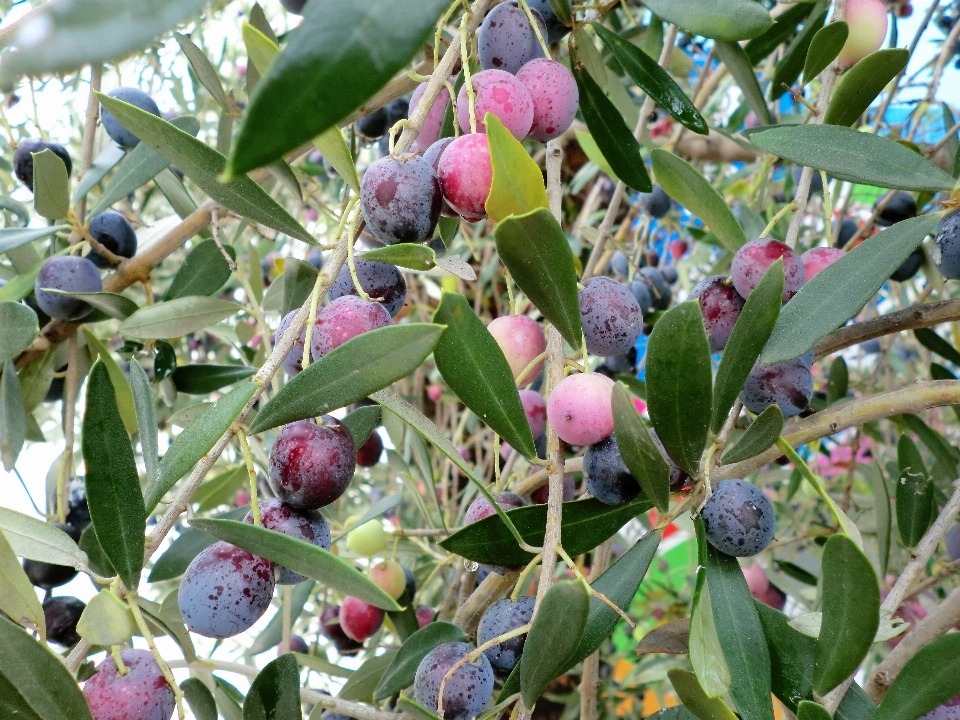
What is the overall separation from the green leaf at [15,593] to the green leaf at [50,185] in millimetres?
489

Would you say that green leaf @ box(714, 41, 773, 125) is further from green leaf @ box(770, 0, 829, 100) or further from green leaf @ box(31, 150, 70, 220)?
green leaf @ box(31, 150, 70, 220)

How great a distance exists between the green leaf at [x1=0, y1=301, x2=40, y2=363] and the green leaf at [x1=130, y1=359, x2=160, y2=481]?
22 cm

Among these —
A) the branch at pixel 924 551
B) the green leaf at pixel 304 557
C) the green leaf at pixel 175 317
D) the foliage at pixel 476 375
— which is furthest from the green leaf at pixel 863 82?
the green leaf at pixel 175 317

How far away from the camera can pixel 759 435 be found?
0.57m

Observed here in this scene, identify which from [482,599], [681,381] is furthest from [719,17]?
[482,599]

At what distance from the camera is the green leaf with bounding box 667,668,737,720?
1.64 ft

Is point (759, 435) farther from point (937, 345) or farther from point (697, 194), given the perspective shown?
point (937, 345)

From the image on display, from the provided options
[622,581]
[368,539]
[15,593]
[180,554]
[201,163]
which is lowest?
[368,539]

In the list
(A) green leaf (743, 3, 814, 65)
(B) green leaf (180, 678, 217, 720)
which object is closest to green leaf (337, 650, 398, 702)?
(B) green leaf (180, 678, 217, 720)

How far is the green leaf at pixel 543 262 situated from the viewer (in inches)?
19.5

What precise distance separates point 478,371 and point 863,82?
0.45m

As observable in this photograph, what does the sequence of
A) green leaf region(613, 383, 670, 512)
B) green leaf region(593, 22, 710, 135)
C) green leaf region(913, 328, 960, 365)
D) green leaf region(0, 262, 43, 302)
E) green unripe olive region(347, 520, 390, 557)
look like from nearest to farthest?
green leaf region(613, 383, 670, 512), green leaf region(593, 22, 710, 135), green leaf region(0, 262, 43, 302), green leaf region(913, 328, 960, 365), green unripe olive region(347, 520, 390, 557)

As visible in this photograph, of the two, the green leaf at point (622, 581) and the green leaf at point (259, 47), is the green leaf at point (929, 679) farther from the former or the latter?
the green leaf at point (259, 47)

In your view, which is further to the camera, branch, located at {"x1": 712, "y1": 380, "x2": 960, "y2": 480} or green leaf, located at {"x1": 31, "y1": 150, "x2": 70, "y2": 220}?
green leaf, located at {"x1": 31, "y1": 150, "x2": 70, "y2": 220}
